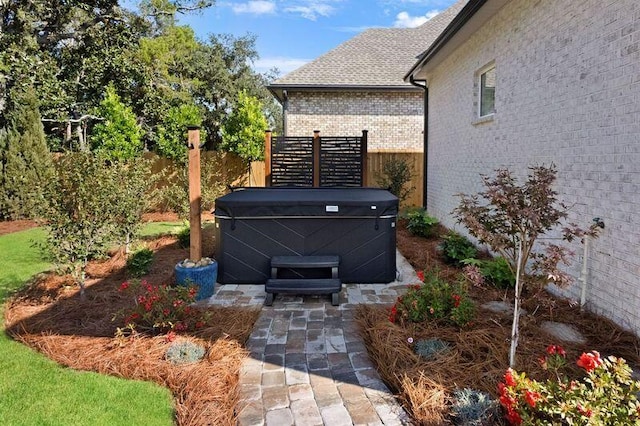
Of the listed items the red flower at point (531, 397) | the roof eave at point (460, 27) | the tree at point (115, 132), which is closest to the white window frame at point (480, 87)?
the roof eave at point (460, 27)

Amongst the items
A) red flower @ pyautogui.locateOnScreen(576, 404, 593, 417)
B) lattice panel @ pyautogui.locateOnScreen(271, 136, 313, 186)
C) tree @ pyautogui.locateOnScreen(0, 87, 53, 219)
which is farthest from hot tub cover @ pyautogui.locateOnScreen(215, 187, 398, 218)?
tree @ pyautogui.locateOnScreen(0, 87, 53, 219)

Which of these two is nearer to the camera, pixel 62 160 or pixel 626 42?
pixel 626 42

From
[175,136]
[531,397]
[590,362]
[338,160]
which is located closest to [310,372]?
[531,397]

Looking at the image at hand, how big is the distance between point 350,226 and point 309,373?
7.44ft

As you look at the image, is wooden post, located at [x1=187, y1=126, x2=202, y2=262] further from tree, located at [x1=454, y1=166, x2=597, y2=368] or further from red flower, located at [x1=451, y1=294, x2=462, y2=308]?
tree, located at [x1=454, y1=166, x2=597, y2=368]

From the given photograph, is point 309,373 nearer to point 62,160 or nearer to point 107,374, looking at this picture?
point 107,374

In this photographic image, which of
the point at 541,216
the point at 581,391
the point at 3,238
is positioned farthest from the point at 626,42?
the point at 3,238

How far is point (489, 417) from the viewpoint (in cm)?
211

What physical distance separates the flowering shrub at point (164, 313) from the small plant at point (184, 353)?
0.94ft

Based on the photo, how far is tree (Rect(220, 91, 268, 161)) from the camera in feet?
37.9

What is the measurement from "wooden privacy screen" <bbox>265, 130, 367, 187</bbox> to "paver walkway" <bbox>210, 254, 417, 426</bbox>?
4997 millimetres

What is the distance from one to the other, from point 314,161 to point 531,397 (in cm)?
740

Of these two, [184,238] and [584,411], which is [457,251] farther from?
[184,238]

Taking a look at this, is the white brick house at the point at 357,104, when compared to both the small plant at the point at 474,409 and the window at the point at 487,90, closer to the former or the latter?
the window at the point at 487,90
